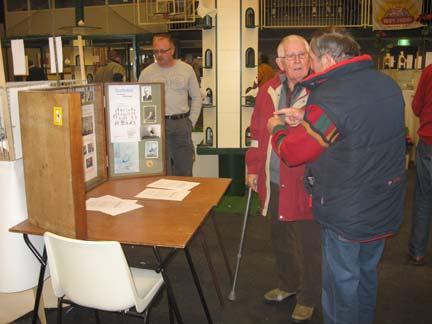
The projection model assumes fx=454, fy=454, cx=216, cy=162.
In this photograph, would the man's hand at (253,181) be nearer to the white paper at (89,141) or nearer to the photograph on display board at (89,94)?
the white paper at (89,141)

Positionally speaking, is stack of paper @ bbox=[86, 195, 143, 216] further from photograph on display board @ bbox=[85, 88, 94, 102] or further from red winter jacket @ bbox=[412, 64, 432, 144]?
red winter jacket @ bbox=[412, 64, 432, 144]

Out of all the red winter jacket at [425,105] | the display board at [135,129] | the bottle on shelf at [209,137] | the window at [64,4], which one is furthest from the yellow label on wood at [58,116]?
the window at [64,4]

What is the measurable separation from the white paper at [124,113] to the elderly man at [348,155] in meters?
1.08

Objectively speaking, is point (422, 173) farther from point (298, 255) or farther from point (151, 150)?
point (151, 150)

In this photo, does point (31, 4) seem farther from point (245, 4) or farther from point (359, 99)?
point (359, 99)

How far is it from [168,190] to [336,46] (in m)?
1.24

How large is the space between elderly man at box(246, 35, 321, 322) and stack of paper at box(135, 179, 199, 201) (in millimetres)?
395

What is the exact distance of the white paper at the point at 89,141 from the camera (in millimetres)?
2494

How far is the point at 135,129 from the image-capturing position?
2.79 meters

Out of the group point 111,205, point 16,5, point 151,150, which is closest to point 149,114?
point 151,150

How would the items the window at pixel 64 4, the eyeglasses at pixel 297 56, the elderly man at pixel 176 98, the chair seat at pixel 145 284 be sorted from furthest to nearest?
the window at pixel 64 4 < the elderly man at pixel 176 98 < the eyeglasses at pixel 297 56 < the chair seat at pixel 145 284

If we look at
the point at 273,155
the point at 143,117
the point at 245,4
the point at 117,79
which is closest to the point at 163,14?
the point at 245,4

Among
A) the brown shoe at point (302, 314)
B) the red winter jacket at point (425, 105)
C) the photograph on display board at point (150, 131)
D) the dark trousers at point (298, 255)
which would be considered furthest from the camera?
the red winter jacket at point (425, 105)

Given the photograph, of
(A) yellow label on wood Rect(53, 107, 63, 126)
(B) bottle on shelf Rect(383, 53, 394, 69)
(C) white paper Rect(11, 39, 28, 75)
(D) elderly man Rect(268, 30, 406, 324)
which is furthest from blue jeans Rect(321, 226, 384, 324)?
(B) bottle on shelf Rect(383, 53, 394, 69)
